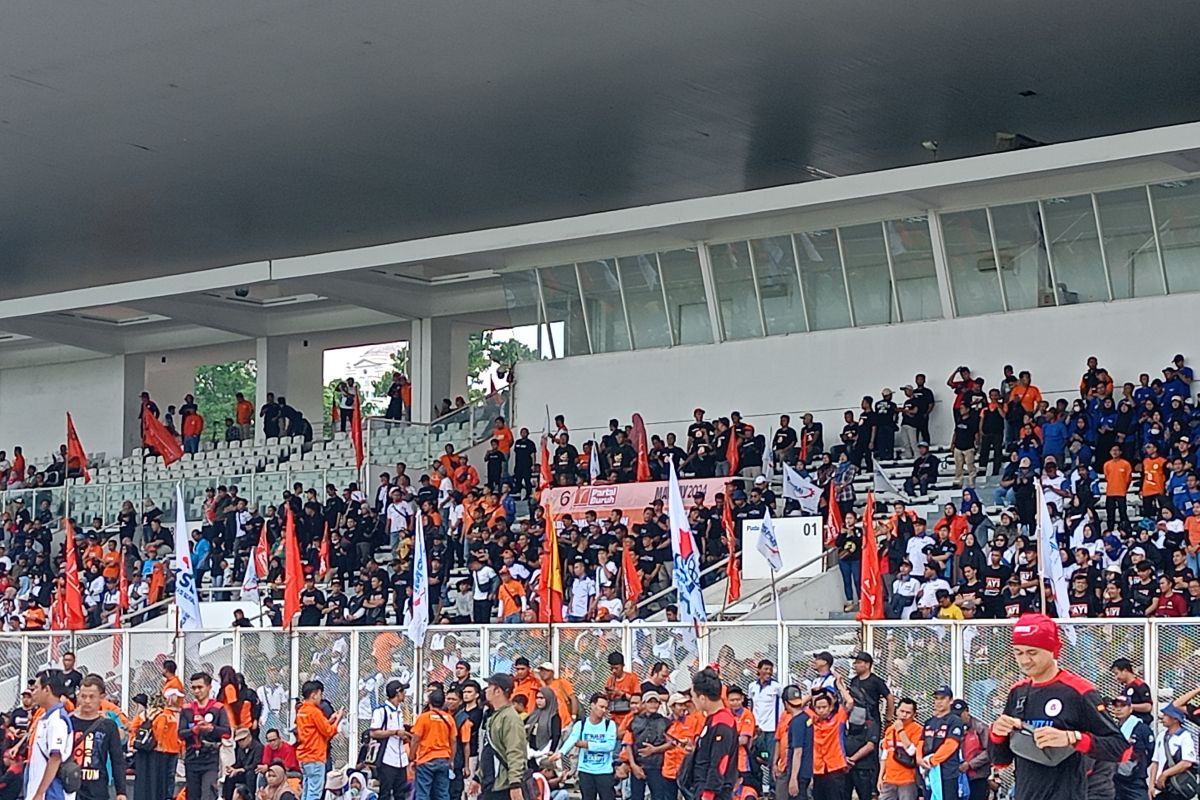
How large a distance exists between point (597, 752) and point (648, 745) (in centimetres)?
48

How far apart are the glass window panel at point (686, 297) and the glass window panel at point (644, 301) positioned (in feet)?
0.64

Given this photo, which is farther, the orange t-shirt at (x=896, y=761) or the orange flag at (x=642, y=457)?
the orange flag at (x=642, y=457)

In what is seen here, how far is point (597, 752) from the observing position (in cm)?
1644

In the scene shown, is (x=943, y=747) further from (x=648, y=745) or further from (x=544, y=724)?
(x=544, y=724)

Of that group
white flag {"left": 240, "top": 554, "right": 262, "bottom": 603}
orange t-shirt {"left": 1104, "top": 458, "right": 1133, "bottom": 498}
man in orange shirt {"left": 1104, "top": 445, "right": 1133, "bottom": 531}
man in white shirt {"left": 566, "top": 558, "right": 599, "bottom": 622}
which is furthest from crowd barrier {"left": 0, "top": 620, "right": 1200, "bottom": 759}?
orange t-shirt {"left": 1104, "top": 458, "right": 1133, "bottom": 498}

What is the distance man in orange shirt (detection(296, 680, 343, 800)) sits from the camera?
1795 cm

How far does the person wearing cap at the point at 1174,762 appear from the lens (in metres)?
14.3

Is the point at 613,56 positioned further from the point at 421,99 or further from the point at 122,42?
the point at 122,42

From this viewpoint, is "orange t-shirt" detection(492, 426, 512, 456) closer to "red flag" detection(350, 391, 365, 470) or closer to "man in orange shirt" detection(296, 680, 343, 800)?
"red flag" detection(350, 391, 365, 470)

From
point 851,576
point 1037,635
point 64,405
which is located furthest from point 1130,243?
point 64,405

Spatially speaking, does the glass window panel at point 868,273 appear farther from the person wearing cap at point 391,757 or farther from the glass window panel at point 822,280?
the person wearing cap at point 391,757

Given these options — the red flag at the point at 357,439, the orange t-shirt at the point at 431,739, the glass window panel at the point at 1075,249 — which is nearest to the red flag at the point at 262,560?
the red flag at the point at 357,439

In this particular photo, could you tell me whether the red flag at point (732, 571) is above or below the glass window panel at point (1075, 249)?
below

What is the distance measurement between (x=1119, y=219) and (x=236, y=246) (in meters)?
19.8
